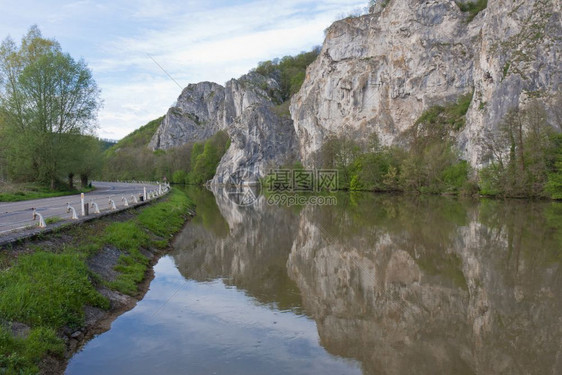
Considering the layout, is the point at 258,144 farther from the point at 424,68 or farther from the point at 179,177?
the point at 424,68

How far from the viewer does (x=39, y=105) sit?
31.9m

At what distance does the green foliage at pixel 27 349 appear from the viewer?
19.0 feet

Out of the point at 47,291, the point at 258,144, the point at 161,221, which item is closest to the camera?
the point at 47,291

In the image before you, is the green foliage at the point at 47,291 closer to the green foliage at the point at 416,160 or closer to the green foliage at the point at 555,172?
the green foliage at the point at 555,172

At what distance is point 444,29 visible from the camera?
234 ft

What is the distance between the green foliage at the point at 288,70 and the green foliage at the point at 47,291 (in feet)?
397

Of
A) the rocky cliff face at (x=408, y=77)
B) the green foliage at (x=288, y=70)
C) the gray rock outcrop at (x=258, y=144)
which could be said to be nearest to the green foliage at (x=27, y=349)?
the rocky cliff face at (x=408, y=77)

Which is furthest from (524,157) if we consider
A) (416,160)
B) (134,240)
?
(134,240)

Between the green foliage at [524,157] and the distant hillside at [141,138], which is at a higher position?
the distant hillside at [141,138]

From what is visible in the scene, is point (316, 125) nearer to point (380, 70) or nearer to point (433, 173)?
point (380, 70)

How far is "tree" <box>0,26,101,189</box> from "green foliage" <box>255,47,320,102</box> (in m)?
96.2

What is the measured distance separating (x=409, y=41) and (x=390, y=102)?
11.2m

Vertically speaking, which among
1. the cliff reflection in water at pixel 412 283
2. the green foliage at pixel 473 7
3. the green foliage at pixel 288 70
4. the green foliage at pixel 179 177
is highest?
the green foliage at pixel 288 70

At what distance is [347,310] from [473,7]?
77.4 meters
